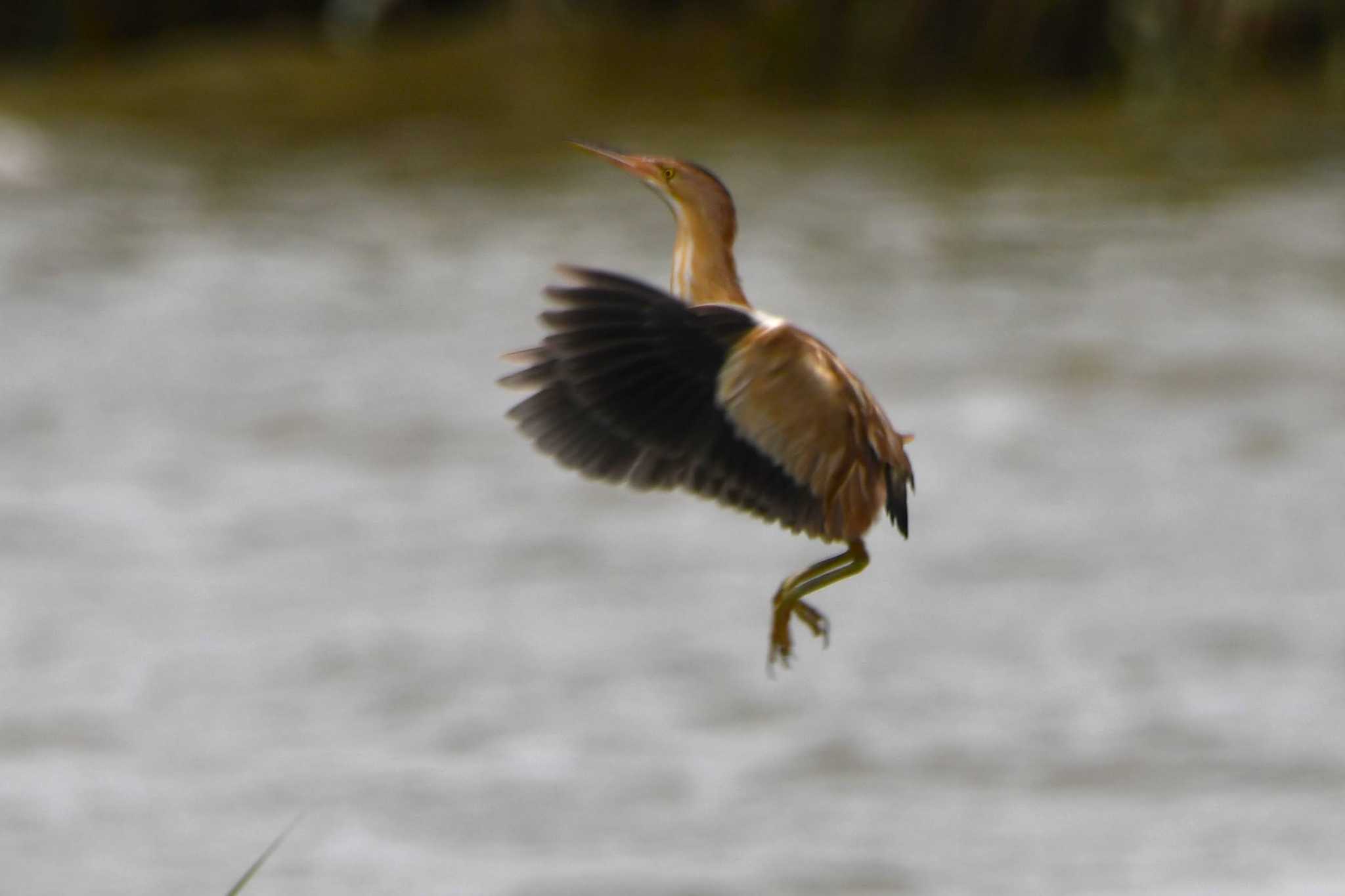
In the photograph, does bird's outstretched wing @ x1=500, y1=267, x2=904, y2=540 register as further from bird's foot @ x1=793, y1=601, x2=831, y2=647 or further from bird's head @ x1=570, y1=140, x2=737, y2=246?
bird's foot @ x1=793, y1=601, x2=831, y2=647

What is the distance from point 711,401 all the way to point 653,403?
0.23 ft

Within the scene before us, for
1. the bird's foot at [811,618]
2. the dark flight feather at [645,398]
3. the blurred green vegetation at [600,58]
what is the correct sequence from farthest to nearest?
1. the blurred green vegetation at [600,58]
2. the bird's foot at [811,618]
3. the dark flight feather at [645,398]

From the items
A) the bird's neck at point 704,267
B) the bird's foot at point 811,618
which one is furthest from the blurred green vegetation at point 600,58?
the bird's neck at point 704,267

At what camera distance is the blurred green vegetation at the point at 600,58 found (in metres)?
21.3

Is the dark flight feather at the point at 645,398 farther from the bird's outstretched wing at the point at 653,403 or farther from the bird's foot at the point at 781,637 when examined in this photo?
the bird's foot at the point at 781,637

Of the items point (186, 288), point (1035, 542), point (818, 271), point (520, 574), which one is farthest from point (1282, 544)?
point (186, 288)

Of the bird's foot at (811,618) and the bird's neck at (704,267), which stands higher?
the bird's neck at (704,267)

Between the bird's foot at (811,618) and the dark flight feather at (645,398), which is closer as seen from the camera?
the dark flight feather at (645,398)

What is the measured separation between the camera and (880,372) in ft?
47.6

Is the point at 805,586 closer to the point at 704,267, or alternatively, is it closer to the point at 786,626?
the point at 786,626

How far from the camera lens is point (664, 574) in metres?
11.8

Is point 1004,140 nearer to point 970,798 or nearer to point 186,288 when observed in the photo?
point 186,288

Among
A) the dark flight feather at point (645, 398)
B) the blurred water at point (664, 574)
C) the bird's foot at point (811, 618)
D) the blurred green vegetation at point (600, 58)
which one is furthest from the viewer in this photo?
the blurred green vegetation at point (600, 58)

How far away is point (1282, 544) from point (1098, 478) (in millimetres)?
1425
